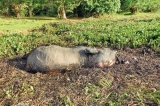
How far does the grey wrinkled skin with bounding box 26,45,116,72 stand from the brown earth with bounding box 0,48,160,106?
263 mm

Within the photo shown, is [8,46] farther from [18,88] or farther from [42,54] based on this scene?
[18,88]

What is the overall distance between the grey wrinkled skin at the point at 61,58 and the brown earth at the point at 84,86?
10.4 inches

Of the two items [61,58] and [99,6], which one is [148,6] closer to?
[99,6]

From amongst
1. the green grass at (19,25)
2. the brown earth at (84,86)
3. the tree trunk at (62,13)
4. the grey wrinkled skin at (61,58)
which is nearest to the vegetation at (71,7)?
the tree trunk at (62,13)

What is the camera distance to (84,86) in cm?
494

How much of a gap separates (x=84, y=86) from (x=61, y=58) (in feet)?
4.32

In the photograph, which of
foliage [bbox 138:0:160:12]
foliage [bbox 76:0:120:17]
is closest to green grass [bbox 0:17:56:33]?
foliage [bbox 76:0:120:17]

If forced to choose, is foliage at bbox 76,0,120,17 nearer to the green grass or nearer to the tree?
the tree

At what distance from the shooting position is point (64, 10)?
937 inches

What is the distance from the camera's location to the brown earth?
443cm

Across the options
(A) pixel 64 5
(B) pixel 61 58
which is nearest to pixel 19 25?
(A) pixel 64 5

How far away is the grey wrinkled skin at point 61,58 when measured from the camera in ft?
19.6

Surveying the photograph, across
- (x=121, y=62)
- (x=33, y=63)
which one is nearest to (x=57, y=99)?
(x=33, y=63)

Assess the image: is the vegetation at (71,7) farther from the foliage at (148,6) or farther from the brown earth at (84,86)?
the brown earth at (84,86)
